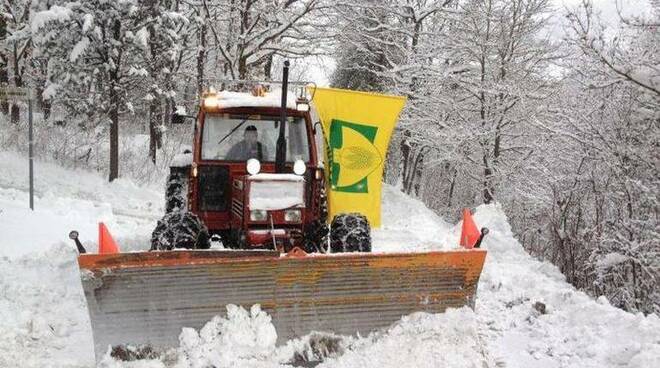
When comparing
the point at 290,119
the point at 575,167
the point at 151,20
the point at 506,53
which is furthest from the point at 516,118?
the point at 290,119

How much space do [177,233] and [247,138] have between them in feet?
4.97

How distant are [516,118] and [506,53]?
1.86 meters

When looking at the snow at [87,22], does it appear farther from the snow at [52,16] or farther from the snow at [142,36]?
the snow at [142,36]

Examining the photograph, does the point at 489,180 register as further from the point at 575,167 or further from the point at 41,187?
the point at 41,187

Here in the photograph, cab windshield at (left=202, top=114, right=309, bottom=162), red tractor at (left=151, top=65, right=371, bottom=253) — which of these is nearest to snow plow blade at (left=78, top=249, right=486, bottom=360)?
red tractor at (left=151, top=65, right=371, bottom=253)

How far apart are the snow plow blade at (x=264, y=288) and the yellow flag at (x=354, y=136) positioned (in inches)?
111

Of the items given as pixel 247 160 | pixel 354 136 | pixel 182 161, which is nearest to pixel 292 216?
pixel 247 160

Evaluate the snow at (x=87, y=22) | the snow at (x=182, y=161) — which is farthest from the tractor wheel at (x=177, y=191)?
the snow at (x=87, y=22)

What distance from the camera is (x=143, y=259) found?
4445 millimetres

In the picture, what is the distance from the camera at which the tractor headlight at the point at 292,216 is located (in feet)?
19.0

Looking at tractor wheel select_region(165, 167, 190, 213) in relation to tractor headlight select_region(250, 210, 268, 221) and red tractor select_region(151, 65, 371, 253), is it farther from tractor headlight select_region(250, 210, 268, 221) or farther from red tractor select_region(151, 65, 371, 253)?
tractor headlight select_region(250, 210, 268, 221)

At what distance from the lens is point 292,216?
584 cm

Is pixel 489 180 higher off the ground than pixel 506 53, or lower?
lower

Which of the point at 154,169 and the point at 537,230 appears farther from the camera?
the point at 154,169
